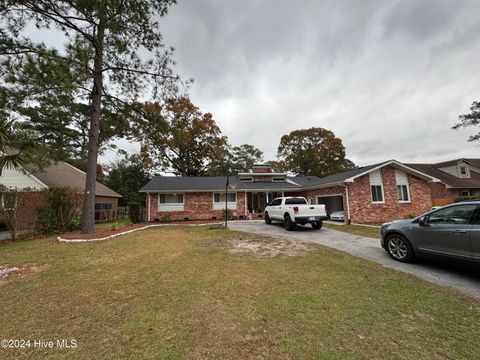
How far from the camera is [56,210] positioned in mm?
11406

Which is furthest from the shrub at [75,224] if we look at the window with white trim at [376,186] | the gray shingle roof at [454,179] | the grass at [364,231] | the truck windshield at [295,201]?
the gray shingle roof at [454,179]

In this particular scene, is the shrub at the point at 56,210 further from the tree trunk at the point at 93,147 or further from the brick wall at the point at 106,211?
the brick wall at the point at 106,211

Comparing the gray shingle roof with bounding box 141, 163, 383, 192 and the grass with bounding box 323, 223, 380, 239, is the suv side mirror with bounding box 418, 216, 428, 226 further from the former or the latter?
the gray shingle roof with bounding box 141, 163, 383, 192

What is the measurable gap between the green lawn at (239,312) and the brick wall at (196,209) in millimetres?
13106

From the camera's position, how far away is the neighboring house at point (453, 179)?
2275 cm

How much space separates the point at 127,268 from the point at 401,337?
18.2 feet

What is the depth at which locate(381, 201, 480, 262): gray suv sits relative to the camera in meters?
4.35

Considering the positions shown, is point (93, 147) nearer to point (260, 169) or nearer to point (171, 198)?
point (171, 198)

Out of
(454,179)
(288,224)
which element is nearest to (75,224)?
(288,224)

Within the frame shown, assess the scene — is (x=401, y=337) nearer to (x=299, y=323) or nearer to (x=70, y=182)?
(x=299, y=323)

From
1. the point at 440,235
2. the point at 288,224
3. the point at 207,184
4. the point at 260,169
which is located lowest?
the point at 288,224

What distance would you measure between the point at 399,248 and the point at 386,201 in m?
11.5

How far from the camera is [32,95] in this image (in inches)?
356

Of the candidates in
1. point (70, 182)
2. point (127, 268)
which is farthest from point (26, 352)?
point (70, 182)
